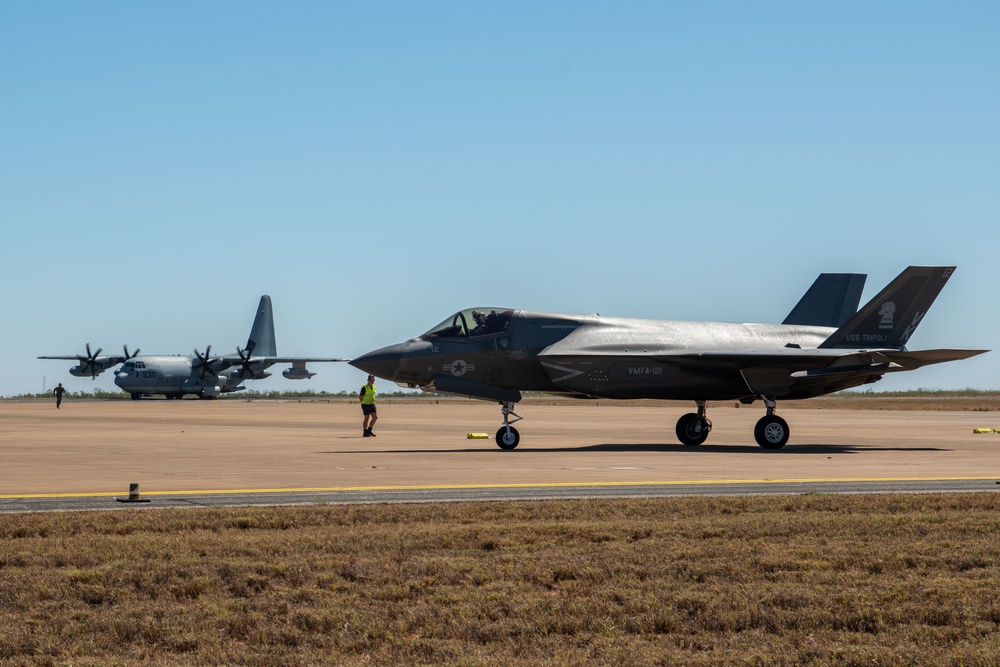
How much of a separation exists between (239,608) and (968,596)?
5.46 metres

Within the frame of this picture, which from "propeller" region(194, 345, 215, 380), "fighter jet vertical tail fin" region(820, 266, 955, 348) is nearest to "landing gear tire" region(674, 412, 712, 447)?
"fighter jet vertical tail fin" region(820, 266, 955, 348)

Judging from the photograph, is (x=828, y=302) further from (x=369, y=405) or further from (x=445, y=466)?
(x=445, y=466)

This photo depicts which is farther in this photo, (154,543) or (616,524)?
(616,524)

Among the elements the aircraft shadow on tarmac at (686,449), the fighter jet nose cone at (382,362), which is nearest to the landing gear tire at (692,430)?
the aircraft shadow on tarmac at (686,449)

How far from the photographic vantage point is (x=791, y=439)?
34312mm

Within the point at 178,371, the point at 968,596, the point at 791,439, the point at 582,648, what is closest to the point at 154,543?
the point at 582,648

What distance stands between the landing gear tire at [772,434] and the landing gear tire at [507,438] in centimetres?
638

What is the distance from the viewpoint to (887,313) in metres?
29.9

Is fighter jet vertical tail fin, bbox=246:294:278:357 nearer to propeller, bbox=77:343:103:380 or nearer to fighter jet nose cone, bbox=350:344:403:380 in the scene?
propeller, bbox=77:343:103:380

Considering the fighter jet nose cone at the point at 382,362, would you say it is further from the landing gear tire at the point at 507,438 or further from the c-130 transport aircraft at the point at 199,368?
the c-130 transport aircraft at the point at 199,368

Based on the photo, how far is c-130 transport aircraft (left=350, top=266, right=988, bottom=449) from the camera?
2869 cm

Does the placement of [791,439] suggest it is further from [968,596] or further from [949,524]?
[968,596]

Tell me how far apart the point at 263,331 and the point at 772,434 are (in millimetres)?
92091

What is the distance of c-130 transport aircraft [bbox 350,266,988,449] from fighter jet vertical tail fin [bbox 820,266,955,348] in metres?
0.03
